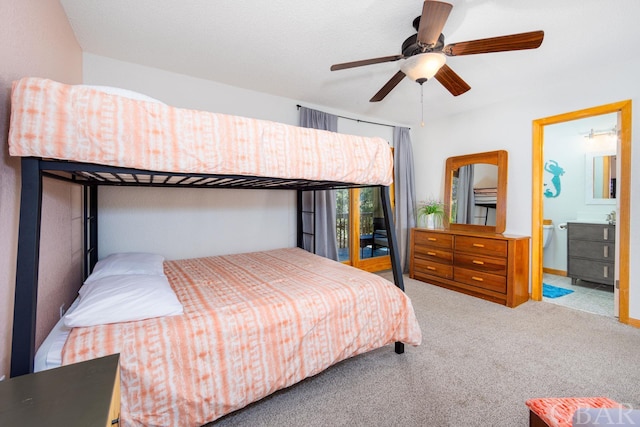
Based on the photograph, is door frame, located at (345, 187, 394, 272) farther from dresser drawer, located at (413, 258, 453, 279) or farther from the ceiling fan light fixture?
the ceiling fan light fixture

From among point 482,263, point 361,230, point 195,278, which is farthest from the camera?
point 361,230

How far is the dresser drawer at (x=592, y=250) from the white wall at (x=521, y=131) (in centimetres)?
113

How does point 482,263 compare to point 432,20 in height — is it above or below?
below

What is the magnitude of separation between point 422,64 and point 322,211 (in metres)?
2.08

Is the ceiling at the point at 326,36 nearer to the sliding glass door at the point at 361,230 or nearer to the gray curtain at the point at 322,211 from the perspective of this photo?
the gray curtain at the point at 322,211

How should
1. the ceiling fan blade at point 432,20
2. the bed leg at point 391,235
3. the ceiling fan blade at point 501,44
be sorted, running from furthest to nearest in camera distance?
the bed leg at point 391,235 → the ceiling fan blade at point 501,44 → the ceiling fan blade at point 432,20

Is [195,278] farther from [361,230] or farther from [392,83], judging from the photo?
[361,230]

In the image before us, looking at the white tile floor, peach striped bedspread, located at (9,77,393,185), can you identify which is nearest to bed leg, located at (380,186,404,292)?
peach striped bedspread, located at (9,77,393,185)

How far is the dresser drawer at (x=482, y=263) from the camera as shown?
292 cm

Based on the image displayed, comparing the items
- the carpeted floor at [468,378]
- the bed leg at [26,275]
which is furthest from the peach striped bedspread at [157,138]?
the carpeted floor at [468,378]

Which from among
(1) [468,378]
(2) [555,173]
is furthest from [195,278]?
(2) [555,173]

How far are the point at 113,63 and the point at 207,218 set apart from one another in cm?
164

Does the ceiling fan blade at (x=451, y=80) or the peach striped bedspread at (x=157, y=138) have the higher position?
the ceiling fan blade at (x=451, y=80)

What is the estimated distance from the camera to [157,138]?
1229 millimetres
